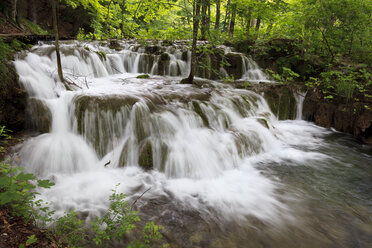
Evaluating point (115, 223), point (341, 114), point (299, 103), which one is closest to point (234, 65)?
point (299, 103)

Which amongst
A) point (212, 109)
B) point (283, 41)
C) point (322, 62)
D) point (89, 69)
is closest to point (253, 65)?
point (283, 41)

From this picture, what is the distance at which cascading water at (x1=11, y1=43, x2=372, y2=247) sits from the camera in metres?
3.11

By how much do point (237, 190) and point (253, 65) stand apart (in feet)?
27.4

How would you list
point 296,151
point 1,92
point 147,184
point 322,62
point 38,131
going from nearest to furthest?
point 147,184 → point 1,92 → point 38,131 → point 296,151 → point 322,62

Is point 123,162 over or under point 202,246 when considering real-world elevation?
over

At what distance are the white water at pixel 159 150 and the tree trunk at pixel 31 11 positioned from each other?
9.73 meters

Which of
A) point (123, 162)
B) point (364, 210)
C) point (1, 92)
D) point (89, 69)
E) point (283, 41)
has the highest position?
point (283, 41)

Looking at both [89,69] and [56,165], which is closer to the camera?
[56,165]

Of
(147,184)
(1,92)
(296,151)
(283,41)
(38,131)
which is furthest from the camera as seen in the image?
(283,41)

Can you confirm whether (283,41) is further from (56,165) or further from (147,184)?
(56,165)

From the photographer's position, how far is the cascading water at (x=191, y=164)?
311 centimetres

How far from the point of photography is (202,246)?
2645 millimetres

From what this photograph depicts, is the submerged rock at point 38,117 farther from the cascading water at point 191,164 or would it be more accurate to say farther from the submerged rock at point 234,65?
the submerged rock at point 234,65

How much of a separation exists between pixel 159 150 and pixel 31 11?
15.4 meters
